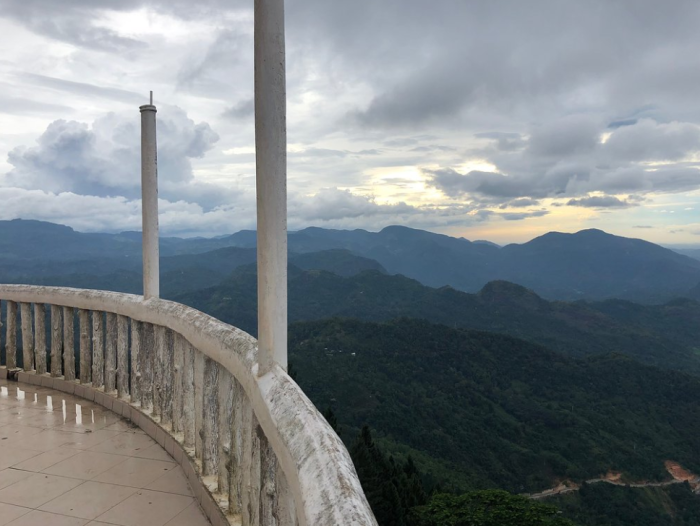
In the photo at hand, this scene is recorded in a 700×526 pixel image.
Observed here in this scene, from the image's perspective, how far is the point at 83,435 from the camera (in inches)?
179

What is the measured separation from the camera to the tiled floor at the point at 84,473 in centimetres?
315

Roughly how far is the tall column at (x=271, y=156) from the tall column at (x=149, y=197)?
2.45 metres

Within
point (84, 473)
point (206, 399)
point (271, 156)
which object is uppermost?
→ point (271, 156)

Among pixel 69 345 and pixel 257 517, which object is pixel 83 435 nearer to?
pixel 69 345

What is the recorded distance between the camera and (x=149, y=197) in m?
4.46

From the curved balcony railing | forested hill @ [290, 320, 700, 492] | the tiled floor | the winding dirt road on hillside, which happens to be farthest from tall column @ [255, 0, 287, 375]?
the winding dirt road on hillside

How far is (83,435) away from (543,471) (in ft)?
277

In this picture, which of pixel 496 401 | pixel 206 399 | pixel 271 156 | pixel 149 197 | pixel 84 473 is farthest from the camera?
pixel 496 401

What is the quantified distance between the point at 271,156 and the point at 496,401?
352 ft

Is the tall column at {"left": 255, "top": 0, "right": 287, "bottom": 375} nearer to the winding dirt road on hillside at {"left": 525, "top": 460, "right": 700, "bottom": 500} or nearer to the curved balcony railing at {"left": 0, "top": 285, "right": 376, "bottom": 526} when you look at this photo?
the curved balcony railing at {"left": 0, "top": 285, "right": 376, "bottom": 526}

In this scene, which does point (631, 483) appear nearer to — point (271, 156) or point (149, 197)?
point (149, 197)

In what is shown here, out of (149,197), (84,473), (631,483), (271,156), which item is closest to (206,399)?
(84,473)

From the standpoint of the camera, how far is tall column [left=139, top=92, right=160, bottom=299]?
4.43 m

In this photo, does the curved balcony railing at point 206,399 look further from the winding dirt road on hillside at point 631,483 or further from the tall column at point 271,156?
the winding dirt road on hillside at point 631,483
